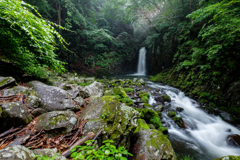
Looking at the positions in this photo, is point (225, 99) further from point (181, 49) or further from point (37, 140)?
A: point (37, 140)

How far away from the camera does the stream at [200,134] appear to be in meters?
3.58

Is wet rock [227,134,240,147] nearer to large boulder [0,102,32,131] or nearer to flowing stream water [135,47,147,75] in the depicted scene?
large boulder [0,102,32,131]

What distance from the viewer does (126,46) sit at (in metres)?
23.6

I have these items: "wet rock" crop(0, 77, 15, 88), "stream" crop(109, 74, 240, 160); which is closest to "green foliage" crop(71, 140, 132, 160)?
"wet rock" crop(0, 77, 15, 88)

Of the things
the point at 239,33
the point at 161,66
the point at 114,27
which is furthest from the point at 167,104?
the point at 114,27

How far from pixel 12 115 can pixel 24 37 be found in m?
2.16

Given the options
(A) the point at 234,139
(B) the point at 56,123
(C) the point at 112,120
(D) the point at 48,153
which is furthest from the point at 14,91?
(A) the point at 234,139

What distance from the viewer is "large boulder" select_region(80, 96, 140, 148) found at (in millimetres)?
2221

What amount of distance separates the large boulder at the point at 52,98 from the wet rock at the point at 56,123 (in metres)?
0.53

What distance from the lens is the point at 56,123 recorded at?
6.64ft

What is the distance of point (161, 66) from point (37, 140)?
55.3ft

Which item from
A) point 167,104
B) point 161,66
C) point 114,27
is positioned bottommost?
point 167,104

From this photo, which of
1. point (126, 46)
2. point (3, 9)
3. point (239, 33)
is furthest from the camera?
point (126, 46)

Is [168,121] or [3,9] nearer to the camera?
[3,9]
